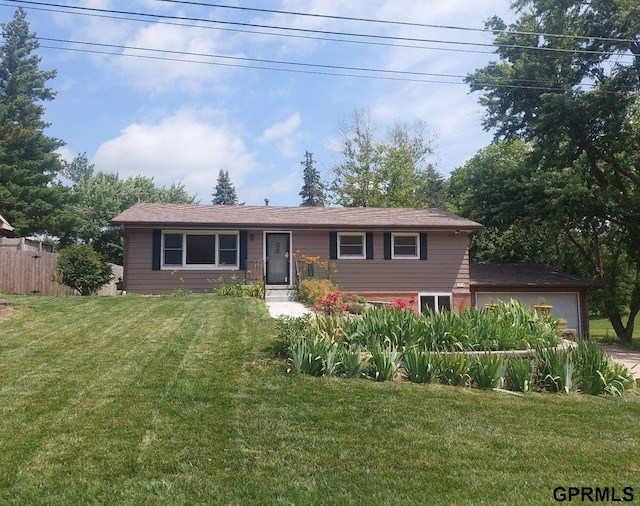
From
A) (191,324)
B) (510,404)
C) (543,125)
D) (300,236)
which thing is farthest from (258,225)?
(510,404)

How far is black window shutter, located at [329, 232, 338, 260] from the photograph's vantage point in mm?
16891

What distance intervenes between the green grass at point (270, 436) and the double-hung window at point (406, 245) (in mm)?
11040

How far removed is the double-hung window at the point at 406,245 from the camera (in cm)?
1731

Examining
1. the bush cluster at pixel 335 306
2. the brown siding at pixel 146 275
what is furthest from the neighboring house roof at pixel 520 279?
the brown siding at pixel 146 275

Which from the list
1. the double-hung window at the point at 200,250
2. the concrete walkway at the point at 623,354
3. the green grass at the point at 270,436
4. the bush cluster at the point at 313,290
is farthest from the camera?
the concrete walkway at the point at 623,354

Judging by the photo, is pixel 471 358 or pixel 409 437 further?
pixel 471 358

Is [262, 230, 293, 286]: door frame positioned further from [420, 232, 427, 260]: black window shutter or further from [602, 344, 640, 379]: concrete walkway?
[602, 344, 640, 379]: concrete walkway

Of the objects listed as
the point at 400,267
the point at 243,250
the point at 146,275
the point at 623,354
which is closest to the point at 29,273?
the point at 146,275

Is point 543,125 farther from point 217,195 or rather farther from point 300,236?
point 217,195

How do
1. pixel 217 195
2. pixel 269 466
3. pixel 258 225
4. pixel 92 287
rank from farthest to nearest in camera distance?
1. pixel 217 195
2. pixel 258 225
3. pixel 92 287
4. pixel 269 466

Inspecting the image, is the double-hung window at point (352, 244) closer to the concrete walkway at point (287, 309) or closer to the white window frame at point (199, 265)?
the white window frame at point (199, 265)

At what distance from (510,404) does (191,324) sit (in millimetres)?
5800

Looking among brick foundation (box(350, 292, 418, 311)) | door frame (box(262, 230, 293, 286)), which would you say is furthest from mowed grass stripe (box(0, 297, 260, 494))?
brick foundation (box(350, 292, 418, 311))

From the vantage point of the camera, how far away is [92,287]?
1520 cm
